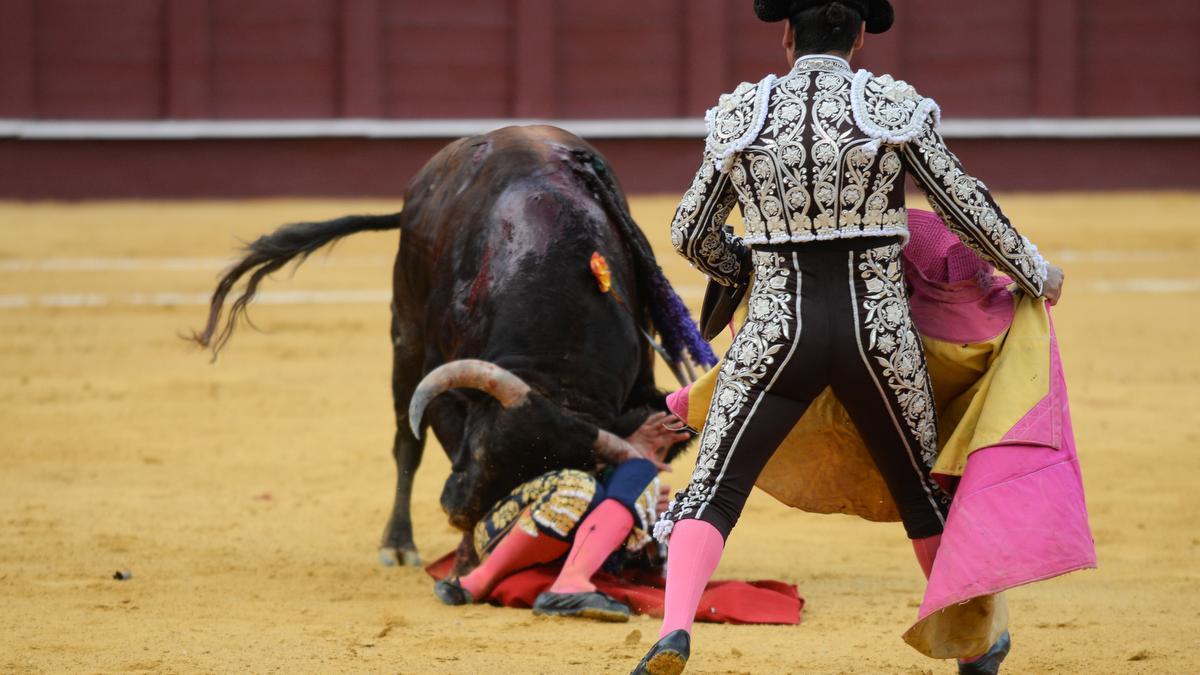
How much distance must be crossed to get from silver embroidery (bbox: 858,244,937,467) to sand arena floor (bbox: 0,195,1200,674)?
2.63 ft

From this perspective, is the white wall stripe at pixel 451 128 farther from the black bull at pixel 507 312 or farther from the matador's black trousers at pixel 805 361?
the matador's black trousers at pixel 805 361

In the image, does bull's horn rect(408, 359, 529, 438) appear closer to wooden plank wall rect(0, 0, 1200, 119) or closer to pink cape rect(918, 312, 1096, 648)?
pink cape rect(918, 312, 1096, 648)

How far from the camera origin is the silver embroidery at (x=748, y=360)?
9.64ft

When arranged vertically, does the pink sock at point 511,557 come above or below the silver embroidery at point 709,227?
below

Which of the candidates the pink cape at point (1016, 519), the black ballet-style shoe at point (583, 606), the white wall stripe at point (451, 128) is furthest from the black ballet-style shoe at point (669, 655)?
the white wall stripe at point (451, 128)

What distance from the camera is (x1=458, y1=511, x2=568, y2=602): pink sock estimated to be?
4207 millimetres

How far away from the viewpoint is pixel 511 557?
424 centimetres

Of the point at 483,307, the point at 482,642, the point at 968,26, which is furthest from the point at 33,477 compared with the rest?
the point at 968,26

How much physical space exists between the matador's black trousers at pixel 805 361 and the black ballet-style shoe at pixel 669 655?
0.21 metres

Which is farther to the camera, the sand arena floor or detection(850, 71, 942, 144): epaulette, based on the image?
the sand arena floor

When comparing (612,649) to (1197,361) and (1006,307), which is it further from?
(1197,361)

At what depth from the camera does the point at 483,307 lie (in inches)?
181

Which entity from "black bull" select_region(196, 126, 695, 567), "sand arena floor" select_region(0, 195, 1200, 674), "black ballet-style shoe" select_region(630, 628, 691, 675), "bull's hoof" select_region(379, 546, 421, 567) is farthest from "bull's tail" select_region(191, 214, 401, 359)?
"black ballet-style shoe" select_region(630, 628, 691, 675)

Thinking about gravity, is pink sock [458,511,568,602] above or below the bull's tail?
below
